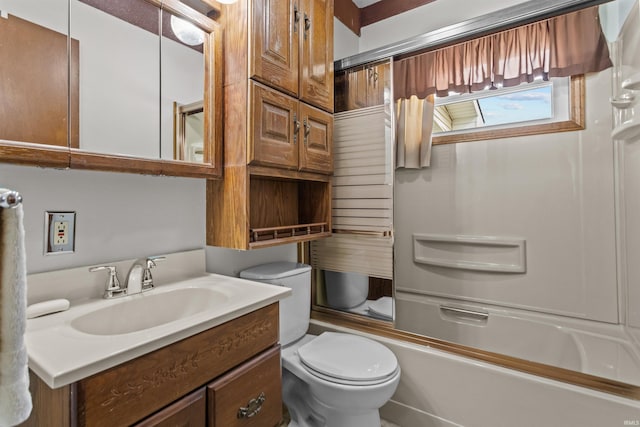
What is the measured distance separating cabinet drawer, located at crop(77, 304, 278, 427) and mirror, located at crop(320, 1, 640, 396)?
110 centimetres

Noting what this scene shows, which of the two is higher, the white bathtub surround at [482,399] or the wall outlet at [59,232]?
the wall outlet at [59,232]

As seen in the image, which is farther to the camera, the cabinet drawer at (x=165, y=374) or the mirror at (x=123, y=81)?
the mirror at (x=123, y=81)

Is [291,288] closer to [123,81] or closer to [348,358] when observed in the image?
[348,358]

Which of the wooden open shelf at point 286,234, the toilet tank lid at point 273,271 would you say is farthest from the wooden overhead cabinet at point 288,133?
the toilet tank lid at point 273,271

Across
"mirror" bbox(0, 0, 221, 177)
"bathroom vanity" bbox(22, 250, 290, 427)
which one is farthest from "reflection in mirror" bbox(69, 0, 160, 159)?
"bathroom vanity" bbox(22, 250, 290, 427)

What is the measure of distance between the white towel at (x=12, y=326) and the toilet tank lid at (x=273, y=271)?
99 centimetres

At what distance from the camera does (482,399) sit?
150 cm

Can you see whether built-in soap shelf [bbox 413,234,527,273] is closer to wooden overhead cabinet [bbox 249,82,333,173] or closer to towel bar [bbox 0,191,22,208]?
wooden overhead cabinet [bbox 249,82,333,173]

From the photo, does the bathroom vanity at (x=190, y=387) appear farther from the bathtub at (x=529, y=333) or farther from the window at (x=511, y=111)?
the window at (x=511, y=111)

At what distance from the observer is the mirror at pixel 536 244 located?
5.51 ft

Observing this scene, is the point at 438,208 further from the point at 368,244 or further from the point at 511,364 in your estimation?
the point at 511,364

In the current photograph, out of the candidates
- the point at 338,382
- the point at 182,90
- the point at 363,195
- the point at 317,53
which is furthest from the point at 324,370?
the point at 317,53

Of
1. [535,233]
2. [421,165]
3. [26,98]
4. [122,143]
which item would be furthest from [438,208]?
[26,98]

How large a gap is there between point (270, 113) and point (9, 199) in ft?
3.29
